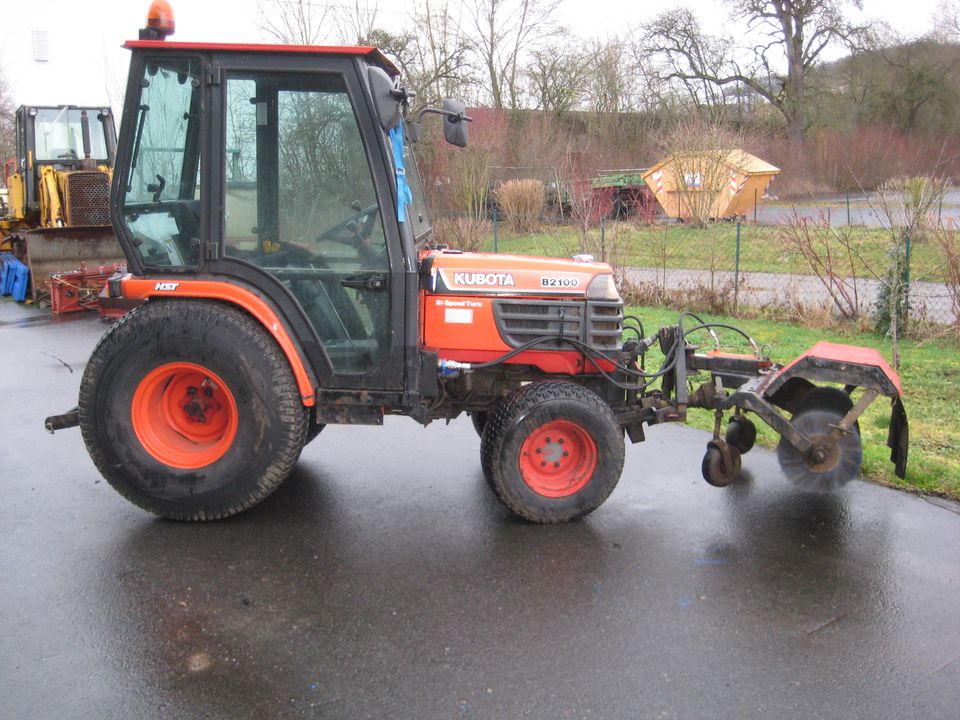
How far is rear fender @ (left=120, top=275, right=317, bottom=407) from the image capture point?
4.45 metres

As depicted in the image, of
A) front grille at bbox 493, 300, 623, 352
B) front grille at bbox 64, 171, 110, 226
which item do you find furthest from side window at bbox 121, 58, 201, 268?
front grille at bbox 64, 171, 110, 226

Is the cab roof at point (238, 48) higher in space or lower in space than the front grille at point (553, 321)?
higher

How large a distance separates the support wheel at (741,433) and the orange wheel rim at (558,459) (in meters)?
1.36

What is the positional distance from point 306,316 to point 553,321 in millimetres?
1402

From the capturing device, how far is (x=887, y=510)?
4.95 m

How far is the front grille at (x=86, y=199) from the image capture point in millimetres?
14312

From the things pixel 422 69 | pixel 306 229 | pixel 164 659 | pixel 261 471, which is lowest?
pixel 164 659

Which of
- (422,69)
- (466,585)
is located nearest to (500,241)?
(422,69)

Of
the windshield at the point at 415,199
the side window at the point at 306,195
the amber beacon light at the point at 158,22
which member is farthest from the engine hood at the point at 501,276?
the amber beacon light at the point at 158,22

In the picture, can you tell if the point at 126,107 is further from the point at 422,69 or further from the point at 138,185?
the point at 422,69

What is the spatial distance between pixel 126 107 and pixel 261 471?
210 centimetres

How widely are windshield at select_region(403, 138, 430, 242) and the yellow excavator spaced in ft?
33.6

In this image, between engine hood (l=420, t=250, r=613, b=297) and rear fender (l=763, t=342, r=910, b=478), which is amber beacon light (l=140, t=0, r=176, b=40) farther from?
rear fender (l=763, t=342, r=910, b=478)

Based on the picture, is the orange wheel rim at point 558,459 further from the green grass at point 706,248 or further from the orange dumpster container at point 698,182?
the orange dumpster container at point 698,182
